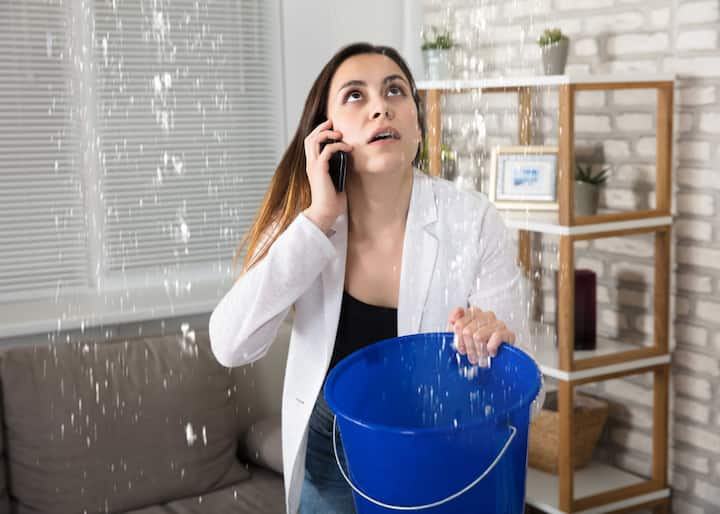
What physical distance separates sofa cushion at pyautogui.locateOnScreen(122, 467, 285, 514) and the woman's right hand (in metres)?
1.36

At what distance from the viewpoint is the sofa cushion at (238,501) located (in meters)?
2.70

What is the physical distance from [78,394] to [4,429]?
23 cm

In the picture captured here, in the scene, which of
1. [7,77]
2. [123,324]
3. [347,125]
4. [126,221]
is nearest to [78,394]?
[123,324]

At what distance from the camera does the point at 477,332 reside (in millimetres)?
1349

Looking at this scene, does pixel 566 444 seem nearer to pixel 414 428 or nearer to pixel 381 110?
pixel 381 110

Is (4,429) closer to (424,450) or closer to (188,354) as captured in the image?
(188,354)

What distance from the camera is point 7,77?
288 cm

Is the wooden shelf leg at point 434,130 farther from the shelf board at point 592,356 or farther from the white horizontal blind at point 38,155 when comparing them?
the white horizontal blind at point 38,155

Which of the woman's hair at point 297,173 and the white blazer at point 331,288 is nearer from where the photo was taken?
the white blazer at point 331,288

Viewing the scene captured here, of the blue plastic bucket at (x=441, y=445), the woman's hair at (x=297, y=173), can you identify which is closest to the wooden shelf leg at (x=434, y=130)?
the woman's hair at (x=297, y=173)

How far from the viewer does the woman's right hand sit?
160 centimetres

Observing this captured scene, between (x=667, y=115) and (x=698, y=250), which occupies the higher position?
(x=667, y=115)

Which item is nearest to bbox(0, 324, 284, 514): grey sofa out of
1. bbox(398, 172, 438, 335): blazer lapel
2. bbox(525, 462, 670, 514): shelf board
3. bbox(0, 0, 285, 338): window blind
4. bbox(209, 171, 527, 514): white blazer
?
bbox(0, 0, 285, 338): window blind

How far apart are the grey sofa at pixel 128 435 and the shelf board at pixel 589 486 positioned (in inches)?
30.9
